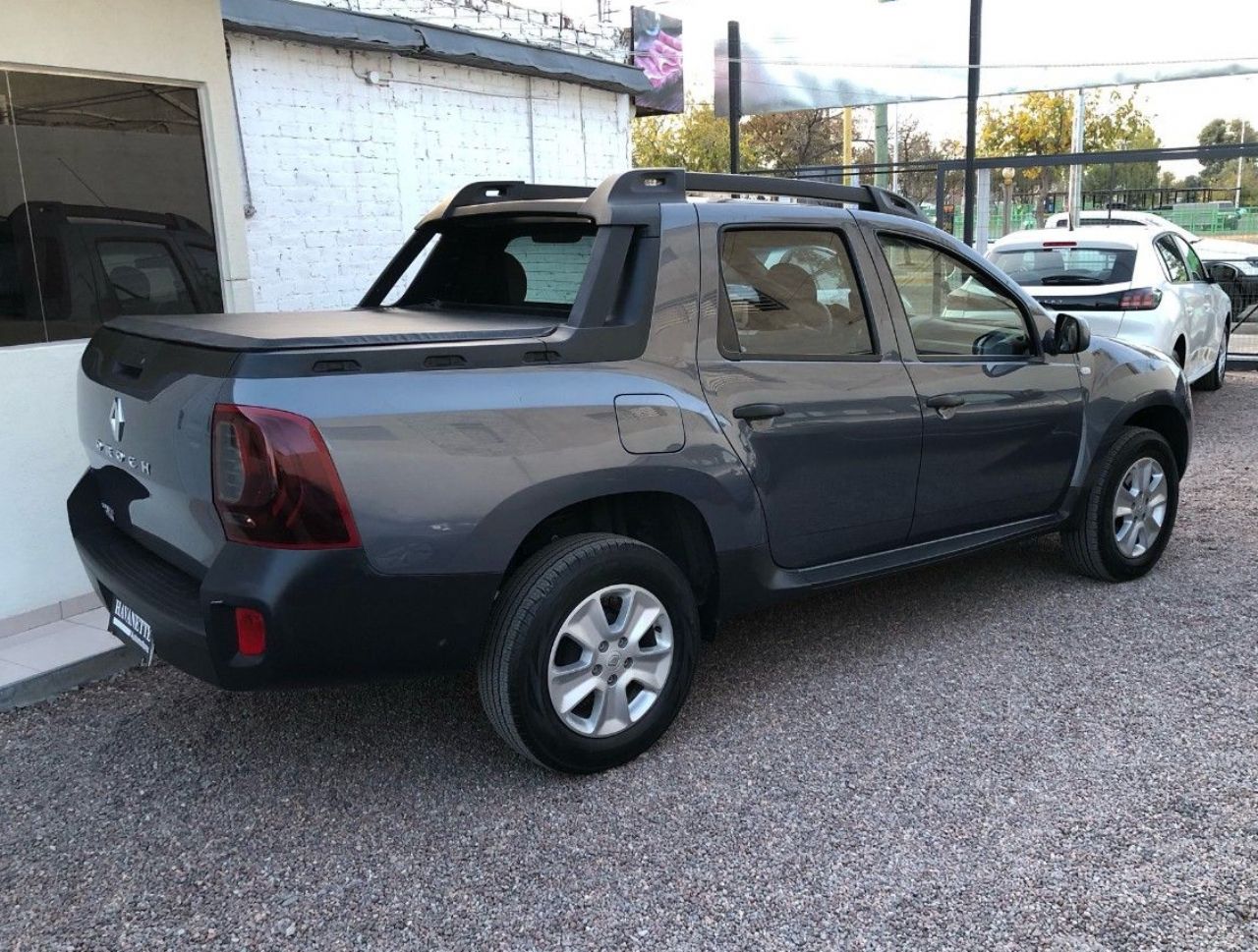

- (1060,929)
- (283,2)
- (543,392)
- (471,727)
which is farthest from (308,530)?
(283,2)

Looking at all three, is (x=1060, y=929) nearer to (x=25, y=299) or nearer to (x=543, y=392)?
(x=543, y=392)

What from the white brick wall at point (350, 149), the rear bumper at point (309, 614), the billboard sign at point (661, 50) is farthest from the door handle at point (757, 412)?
the billboard sign at point (661, 50)

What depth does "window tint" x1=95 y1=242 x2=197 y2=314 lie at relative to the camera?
5355 mm

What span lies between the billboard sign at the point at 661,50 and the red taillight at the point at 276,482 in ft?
43.8

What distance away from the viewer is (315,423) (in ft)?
9.66

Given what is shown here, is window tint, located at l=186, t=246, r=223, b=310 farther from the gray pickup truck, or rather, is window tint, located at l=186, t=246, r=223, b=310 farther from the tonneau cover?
the tonneau cover

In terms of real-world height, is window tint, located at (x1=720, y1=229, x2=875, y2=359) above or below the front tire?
above

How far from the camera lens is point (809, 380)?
13.1 ft

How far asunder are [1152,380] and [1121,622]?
124 centimetres

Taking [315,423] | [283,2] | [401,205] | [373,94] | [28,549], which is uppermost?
[283,2]

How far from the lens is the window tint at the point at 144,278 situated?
17.6 ft

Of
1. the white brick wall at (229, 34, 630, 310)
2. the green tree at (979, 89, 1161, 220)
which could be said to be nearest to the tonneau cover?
the white brick wall at (229, 34, 630, 310)

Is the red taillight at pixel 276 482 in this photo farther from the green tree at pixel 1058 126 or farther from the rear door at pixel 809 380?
the green tree at pixel 1058 126

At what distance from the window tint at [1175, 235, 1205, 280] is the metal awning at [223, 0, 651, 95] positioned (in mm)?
5273
